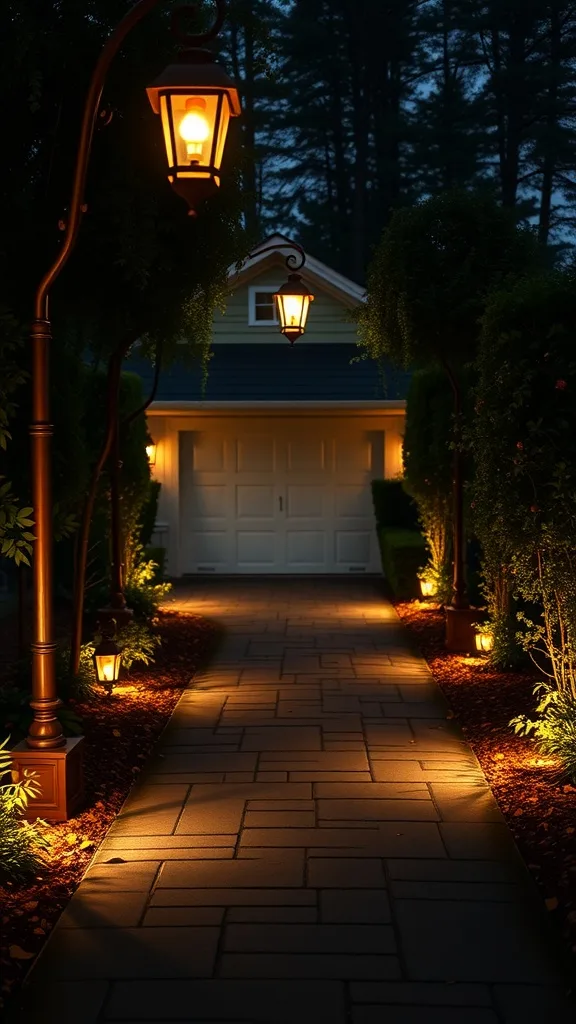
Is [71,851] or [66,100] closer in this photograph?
[71,851]

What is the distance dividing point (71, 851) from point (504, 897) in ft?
6.30

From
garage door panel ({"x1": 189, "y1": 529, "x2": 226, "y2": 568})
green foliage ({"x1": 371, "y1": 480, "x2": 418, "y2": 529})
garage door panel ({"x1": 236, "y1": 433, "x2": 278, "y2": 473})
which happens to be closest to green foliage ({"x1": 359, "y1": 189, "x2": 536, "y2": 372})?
green foliage ({"x1": 371, "y1": 480, "x2": 418, "y2": 529})

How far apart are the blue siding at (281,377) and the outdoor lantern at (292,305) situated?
491cm

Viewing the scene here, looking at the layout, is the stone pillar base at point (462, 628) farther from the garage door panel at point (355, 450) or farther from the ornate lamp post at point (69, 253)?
the garage door panel at point (355, 450)

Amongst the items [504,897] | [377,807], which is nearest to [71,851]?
[377,807]

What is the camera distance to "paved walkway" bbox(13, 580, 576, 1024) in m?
3.55

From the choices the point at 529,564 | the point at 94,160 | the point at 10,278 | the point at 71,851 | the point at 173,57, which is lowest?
the point at 71,851

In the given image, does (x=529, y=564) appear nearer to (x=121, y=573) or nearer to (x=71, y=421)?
(x=71, y=421)

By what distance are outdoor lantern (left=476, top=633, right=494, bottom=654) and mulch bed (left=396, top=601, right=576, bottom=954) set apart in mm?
116

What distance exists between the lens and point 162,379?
1656cm

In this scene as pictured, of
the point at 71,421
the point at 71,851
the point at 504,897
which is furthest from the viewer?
the point at 71,421

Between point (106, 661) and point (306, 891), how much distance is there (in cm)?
367

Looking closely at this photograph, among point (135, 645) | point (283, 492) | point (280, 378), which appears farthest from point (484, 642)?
point (280, 378)

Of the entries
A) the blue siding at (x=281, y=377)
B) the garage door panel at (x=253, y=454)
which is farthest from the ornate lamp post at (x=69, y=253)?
the garage door panel at (x=253, y=454)
